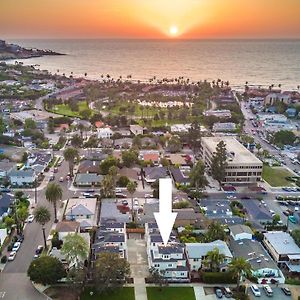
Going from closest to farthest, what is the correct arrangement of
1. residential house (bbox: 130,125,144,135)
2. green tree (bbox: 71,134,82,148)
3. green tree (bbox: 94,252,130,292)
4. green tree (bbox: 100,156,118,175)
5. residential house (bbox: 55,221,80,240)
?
green tree (bbox: 94,252,130,292) < residential house (bbox: 55,221,80,240) < green tree (bbox: 100,156,118,175) < green tree (bbox: 71,134,82,148) < residential house (bbox: 130,125,144,135)

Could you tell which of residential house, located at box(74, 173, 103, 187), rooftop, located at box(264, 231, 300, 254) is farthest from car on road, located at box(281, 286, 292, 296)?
residential house, located at box(74, 173, 103, 187)

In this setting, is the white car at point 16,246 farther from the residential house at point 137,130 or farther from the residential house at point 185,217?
the residential house at point 137,130

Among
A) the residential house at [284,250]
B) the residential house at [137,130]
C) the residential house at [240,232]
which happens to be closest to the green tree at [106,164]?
the residential house at [240,232]

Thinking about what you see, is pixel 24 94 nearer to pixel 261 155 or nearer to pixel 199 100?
pixel 199 100

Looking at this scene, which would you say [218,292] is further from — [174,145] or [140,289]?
[174,145]

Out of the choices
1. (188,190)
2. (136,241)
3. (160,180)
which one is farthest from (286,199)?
(136,241)

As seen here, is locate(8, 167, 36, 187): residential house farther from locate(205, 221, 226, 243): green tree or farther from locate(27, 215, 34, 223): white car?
locate(205, 221, 226, 243): green tree
